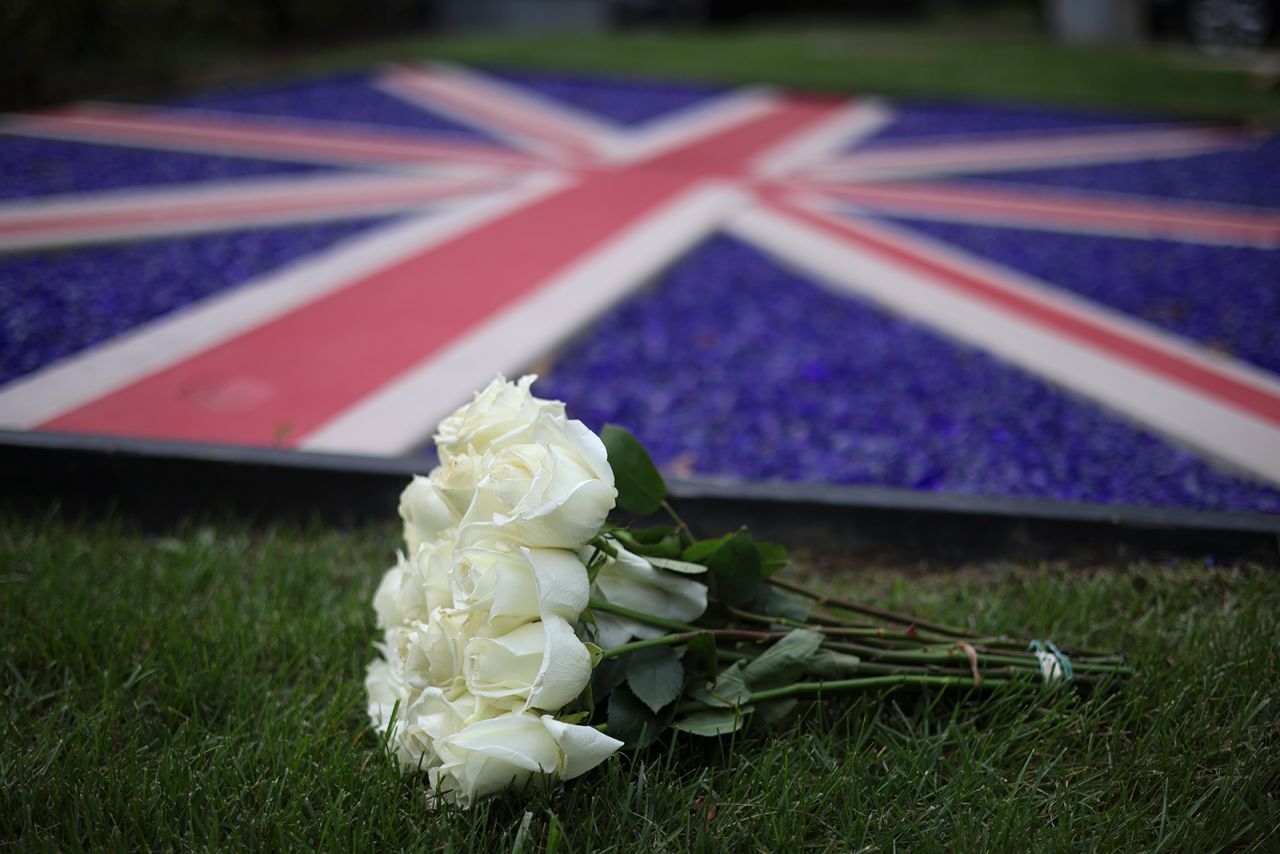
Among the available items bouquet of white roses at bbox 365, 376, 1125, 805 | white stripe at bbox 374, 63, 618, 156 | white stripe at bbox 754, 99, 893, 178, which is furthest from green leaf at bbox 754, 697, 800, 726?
white stripe at bbox 374, 63, 618, 156

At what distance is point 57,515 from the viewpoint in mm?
1757

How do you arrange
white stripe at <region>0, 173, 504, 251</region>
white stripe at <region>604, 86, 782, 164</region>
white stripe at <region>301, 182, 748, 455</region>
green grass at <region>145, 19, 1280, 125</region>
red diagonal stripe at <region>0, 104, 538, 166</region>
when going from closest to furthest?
white stripe at <region>301, 182, 748, 455</region>, white stripe at <region>0, 173, 504, 251</region>, red diagonal stripe at <region>0, 104, 538, 166</region>, white stripe at <region>604, 86, 782, 164</region>, green grass at <region>145, 19, 1280, 125</region>

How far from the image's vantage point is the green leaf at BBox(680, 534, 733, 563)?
3.87ft

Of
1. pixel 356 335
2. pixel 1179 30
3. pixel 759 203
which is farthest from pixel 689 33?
pixel 356 335

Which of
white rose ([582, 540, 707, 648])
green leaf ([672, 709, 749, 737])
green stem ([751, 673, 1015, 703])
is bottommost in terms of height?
green stem ([751, 673, 1015, 703])

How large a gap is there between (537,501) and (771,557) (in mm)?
396

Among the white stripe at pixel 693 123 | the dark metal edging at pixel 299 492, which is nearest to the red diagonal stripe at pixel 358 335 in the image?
the dark metal edging at pixel 299 492

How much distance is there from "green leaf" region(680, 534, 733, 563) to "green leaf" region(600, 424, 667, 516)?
0.06m

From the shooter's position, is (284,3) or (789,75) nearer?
(789,75)

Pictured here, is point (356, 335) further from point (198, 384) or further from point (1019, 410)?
point (1019, 410)

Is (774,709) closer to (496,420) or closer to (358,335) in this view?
(496,420)

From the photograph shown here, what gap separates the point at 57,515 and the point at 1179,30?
12.0 m

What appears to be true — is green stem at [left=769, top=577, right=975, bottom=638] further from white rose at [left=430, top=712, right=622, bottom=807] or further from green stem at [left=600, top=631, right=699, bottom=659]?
white rose at [left=430, top=712, right=622, bottom=807]

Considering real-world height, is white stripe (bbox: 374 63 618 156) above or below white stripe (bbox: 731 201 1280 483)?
above
